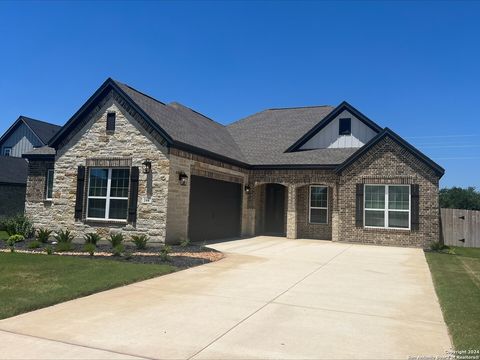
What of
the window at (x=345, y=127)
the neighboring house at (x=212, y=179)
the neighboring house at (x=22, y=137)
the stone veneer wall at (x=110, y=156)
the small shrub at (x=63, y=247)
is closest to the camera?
the small shrub at (x=63, y=247)

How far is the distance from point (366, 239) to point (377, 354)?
45.6 feet

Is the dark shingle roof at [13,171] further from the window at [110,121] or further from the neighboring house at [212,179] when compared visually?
the window at [110,121]

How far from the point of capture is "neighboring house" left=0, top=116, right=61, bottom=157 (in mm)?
33938

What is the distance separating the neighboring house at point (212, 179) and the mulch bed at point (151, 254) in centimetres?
121

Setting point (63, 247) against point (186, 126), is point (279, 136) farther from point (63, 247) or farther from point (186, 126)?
point (63, 247)

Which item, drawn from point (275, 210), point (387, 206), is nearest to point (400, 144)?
point (387, 206)

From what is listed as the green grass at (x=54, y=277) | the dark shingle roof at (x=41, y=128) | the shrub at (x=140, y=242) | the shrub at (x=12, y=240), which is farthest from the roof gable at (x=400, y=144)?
the dark shingle roof at (x=41, y=128)

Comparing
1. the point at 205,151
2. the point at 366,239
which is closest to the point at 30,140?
the point at 205,151

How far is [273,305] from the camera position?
681 cm

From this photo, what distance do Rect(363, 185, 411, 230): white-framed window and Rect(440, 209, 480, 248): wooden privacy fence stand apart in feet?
9.62

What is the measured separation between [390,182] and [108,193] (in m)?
12.2

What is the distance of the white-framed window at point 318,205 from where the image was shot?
20359 mm

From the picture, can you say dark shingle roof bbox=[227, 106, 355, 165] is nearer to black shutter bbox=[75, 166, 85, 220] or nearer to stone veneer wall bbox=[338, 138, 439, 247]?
stone veneer wall bbox=[338, 138, 439, 247]

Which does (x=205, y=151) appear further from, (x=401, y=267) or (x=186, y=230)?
(x=401, y=267)
